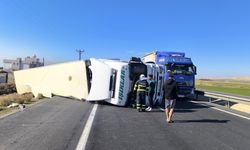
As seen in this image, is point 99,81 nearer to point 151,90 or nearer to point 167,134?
point 151,90

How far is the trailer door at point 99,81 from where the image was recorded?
63.3 feet

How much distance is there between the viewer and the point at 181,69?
25484 mm

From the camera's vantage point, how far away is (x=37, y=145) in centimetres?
845

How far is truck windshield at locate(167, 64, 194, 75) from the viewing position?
2525 centimetres

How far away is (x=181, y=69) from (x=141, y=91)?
8492 millimetres

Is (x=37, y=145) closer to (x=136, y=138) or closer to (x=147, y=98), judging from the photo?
(x=136, y=138)

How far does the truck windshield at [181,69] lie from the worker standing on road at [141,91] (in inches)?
298

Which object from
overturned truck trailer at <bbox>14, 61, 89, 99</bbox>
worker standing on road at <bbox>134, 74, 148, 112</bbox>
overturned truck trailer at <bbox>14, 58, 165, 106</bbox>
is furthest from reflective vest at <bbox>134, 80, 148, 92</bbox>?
overturned truck trailer at <bbox>14, 61, 89, 99</bbox>

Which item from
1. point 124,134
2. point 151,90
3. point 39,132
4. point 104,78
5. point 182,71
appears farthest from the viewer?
point 182,71

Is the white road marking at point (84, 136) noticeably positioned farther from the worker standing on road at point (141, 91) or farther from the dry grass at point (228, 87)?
the dry grass at point (228, 87)

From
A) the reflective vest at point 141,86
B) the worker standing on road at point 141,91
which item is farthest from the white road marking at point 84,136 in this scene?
the reflective vest at point 141,86

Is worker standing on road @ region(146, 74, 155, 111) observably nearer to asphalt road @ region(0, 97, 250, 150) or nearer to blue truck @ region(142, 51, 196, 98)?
asphalt road @ region(0, 97, 250, 150)

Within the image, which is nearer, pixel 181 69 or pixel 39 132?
pixel 39 132

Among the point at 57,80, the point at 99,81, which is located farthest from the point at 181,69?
the point at 57,80
